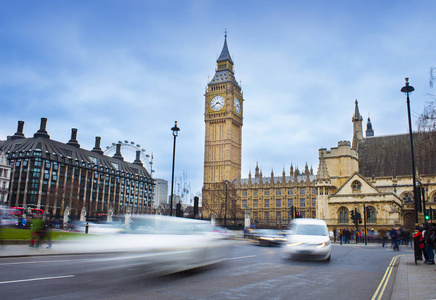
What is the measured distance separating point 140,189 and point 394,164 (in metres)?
92.0

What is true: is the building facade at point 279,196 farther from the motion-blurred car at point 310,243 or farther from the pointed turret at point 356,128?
the motion-blurred car at point 310,243

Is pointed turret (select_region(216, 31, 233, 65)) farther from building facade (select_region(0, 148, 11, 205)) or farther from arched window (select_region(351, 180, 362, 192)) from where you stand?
arched window (select_region(351, 180, 362, 192))

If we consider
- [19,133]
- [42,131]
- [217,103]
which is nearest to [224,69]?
[217,103]

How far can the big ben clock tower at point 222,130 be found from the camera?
11000 centimetres

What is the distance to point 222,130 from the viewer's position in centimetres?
11256

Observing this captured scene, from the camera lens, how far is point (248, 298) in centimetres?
755

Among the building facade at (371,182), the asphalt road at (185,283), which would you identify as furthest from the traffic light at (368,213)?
the asphalt road at (185,283)

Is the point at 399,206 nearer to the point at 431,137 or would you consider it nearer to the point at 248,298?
the point at 431,137

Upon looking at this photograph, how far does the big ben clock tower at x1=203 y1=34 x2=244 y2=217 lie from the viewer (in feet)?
361

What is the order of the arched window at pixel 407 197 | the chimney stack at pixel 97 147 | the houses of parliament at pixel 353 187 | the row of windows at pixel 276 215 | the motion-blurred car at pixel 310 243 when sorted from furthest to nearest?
1. the chimney stack at pixel 97 147
2. the row of windows at pixel 276 215
3. the arched window at pixel 407 197
4. the houses of parliament at pixel 353 187
5. the motion-blurred car at pixel 310 243

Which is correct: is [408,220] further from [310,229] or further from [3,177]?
[3,177]

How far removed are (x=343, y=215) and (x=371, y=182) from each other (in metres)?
10.5

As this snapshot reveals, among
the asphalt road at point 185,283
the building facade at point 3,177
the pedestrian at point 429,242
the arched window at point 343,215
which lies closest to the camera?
the asphalt road at point 185,283

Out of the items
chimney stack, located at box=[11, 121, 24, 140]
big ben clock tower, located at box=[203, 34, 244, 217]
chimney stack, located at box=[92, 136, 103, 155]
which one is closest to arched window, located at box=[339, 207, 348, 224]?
big ben clock tower, located at box=[203, 34, 244, 217]
